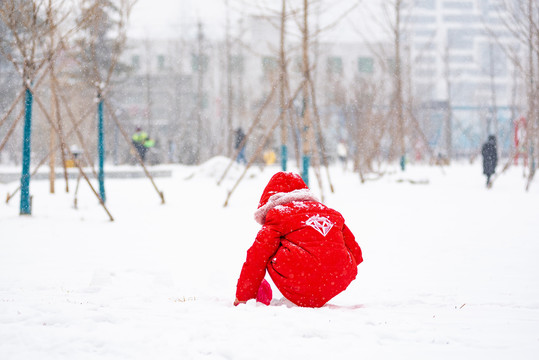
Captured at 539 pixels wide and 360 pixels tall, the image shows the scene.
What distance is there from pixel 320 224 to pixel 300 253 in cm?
21

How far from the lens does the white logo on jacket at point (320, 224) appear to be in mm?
2936

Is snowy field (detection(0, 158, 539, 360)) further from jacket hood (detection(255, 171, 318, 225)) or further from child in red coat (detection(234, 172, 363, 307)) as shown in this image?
jacket hood (detection(255, 171, 318, 225))

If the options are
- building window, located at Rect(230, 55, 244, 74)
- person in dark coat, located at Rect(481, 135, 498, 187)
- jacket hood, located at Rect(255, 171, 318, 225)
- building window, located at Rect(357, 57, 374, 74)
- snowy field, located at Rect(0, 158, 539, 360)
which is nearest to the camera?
snowy field, located at Rect(0, 158, 539, 360)

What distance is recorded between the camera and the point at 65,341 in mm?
2348

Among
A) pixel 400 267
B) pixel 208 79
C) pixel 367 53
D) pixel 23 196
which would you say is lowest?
pixel 400 267

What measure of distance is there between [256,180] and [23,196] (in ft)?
→ 27.1

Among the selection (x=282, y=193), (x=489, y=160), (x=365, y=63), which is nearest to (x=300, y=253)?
(x=282, y=193)

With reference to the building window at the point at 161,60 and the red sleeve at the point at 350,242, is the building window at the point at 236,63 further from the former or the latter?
the red sleeve at the point at 350,242

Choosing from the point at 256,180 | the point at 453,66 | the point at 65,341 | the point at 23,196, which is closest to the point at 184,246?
the point at 23,196

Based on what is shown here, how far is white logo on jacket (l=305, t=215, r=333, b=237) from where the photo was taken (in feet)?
9.63

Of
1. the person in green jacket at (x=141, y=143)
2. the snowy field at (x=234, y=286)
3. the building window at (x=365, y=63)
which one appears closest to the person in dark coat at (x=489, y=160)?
the snowy field at (x=234, y=286)

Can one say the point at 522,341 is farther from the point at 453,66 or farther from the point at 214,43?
the point at 453,66

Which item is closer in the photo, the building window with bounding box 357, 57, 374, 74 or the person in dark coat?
the person in dark coat

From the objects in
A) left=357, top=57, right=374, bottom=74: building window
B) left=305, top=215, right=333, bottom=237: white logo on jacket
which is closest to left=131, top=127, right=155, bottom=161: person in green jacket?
left=305, top=215, right=333, bottom=237: white logo on jacket
